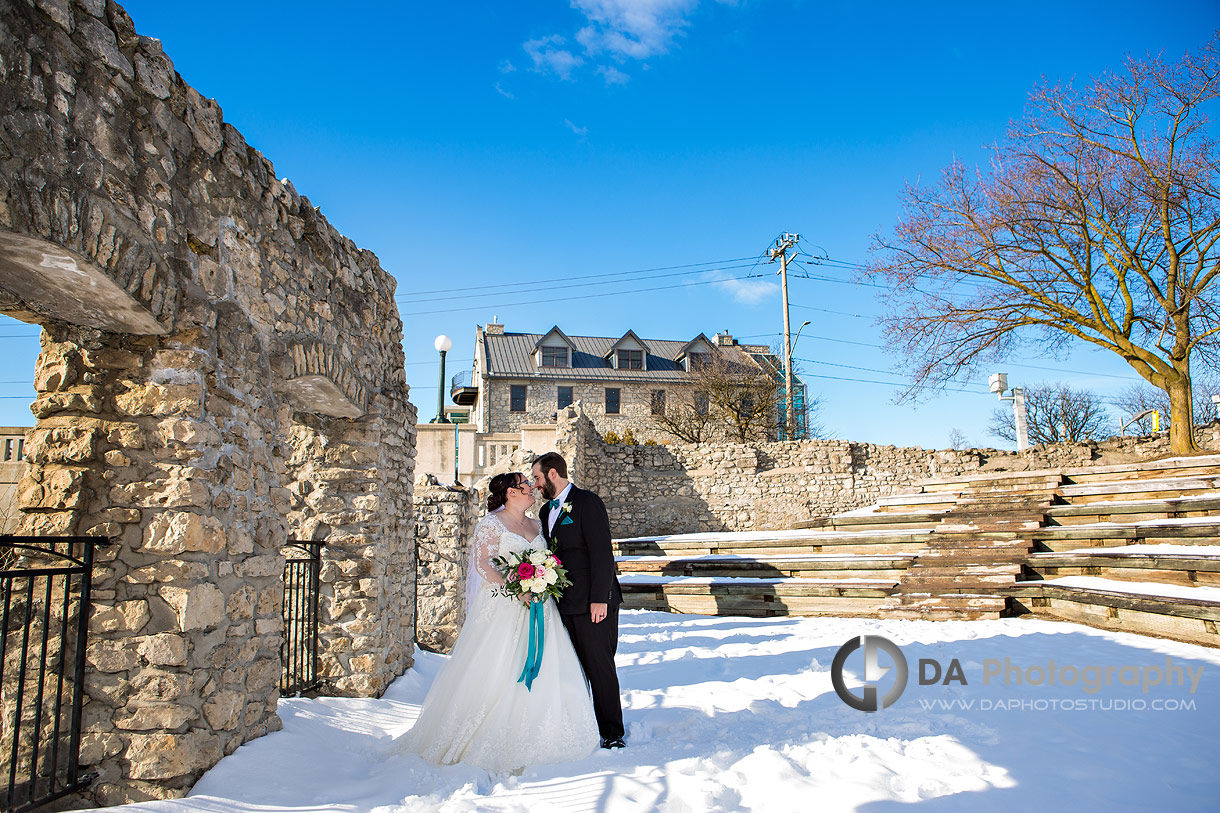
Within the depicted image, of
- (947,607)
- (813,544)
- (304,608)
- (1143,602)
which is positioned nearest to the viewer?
(304,608)

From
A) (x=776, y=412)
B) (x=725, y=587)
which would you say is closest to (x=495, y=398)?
(x=776, y=412)

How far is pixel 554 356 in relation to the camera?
3312 cm

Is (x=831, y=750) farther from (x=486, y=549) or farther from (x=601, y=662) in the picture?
(x=486, y=549)

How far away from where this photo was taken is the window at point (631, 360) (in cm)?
3378

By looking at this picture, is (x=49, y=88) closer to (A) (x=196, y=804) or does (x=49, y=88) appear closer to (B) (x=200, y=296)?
(B) (x=200, y=296)

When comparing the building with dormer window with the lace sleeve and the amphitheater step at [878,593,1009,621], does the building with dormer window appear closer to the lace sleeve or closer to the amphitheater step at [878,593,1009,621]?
the amphitheater step at [878,593,1009,621]

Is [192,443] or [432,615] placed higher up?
[192,443]

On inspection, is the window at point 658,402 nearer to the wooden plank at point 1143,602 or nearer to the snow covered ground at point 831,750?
the wooden plank at point 1143,602

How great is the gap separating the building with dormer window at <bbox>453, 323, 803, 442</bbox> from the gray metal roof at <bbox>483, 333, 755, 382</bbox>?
0.16 ft

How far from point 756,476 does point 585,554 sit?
14.4 m

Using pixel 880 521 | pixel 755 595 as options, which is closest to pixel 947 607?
pixel 755 595

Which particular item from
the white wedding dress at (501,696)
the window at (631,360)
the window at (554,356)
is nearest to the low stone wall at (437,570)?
the white wedding dress at (501,696)

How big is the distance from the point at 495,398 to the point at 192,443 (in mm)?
28684

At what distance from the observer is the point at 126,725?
3016 millimetres
